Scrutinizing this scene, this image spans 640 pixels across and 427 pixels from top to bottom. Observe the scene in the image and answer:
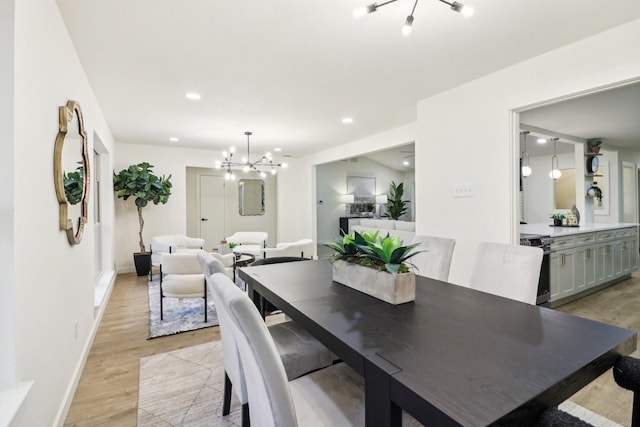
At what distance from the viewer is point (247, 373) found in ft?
3.47

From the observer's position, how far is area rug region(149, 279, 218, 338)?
3152mm

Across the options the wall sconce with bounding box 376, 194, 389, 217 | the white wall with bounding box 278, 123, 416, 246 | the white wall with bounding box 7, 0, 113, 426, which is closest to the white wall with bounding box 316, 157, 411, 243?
the wall sconce with bounding box 376, 194, 389, 217

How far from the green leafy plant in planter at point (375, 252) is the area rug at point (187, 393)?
1152 mm

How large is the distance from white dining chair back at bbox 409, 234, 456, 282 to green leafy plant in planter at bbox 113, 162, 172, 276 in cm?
484

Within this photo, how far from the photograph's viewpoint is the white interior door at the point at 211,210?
24.3ft

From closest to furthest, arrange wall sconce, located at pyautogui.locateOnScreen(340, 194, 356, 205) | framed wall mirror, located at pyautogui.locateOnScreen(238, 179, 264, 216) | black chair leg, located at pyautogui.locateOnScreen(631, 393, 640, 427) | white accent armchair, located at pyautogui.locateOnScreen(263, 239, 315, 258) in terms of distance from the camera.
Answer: black chair leg, located at pyautogui.locateOnScreen(631, 393, 640, 427), white accent armchair, located at pyautogui.locateOnScreen(263, 239, 315, 258), framed wall mirror, located at pyautogui.locateOnScreen(238, 179, 264, 216), wall sconce, located at pyautogui.locateOnScreen(340, 194, 356, 205)

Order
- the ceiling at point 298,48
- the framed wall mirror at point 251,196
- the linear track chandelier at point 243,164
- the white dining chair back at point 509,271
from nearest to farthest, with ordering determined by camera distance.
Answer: the white dining chair back at point 509,271
the ceiling at point 298,48
the linear track chandelier at point 243,164
the framed wall mirror at point 251,196

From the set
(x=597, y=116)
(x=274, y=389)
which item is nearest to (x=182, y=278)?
(x=274, y=389)

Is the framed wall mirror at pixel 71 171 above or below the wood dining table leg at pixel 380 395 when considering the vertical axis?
above

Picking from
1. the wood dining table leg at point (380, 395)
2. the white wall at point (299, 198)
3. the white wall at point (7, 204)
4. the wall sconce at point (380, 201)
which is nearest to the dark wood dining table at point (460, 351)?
the wood dining table leg at point (380, 395)

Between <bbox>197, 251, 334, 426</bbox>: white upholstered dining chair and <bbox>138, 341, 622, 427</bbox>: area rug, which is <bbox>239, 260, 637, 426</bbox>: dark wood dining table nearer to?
<bbox>197, 251, 334, 426</bbox>: white upholstered dining chair

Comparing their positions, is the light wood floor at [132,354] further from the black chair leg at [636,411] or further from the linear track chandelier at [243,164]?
the linear track chandelier at [243,164]

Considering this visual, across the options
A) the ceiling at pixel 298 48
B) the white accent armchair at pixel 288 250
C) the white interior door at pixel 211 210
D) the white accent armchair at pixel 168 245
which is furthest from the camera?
the white interior door at pixel 211 210

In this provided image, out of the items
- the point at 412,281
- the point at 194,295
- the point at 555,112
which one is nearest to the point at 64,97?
the point at 194,295
